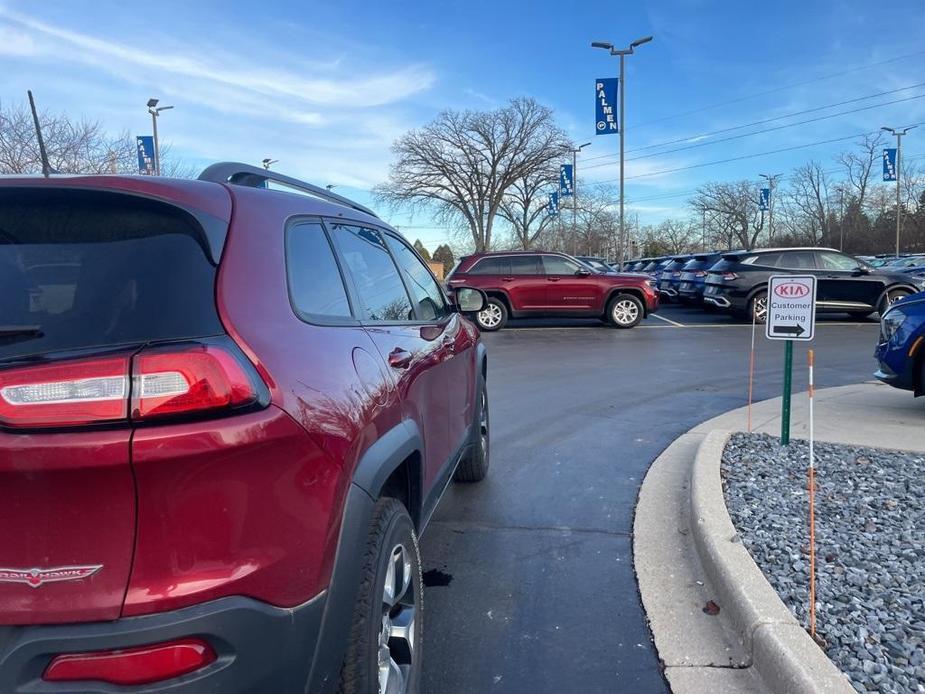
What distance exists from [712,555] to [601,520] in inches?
39.3

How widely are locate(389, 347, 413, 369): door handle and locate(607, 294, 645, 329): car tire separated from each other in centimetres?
1351

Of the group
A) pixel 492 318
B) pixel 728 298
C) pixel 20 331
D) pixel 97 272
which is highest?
pixel 97 272

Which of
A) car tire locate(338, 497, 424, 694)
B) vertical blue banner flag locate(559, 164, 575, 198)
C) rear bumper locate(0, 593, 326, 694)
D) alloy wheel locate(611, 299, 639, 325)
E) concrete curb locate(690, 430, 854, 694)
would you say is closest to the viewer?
rear bumper locate(0, 593, 326, 694)

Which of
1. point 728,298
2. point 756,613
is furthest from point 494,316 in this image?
point 756,613

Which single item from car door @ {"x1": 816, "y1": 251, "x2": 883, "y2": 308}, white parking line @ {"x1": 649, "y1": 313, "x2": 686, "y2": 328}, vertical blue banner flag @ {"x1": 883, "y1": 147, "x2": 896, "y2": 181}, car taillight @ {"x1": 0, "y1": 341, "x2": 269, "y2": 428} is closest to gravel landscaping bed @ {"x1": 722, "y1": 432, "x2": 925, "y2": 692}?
car taillight @ {"x1": 0, "y1": 341, "x2": 269, "y2": 428}

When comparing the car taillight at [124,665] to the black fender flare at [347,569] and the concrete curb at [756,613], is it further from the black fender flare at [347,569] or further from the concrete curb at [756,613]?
the concrete curb at [756,613]

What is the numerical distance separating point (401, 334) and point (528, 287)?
514 inches

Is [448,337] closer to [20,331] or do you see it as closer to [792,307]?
[20,331]

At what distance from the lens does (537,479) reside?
16.5 ft

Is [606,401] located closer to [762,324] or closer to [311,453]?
[311,453]

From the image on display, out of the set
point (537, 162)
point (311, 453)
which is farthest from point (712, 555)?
point (537, 162)

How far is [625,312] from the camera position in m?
15.7

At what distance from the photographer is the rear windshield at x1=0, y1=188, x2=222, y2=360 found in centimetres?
158

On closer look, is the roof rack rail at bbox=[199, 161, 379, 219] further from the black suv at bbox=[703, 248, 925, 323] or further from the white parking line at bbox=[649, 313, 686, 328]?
the black suv at bbox=[703, 248, 925, 323]
